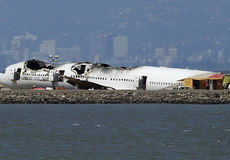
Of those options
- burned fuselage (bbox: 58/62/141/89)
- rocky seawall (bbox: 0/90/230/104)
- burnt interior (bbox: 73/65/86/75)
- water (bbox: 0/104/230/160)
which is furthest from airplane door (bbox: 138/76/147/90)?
water (bbox: 0/104/230/160)

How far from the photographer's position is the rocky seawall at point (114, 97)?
12319cm

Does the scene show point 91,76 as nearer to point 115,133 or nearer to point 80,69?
point 80,69

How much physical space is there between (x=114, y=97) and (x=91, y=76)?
24.7 meters

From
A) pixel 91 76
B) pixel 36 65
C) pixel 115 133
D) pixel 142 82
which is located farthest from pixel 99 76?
pixel 115 133

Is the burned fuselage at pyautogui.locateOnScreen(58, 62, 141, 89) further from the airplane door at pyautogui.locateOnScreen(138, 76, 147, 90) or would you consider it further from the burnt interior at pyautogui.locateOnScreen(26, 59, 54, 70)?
the burnt interior at pyautogui.locateOnScreen(26, 59, 54, 70)

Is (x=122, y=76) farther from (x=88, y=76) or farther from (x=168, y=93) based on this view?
(x=168, y=93)

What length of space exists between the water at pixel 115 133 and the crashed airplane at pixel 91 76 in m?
25.5

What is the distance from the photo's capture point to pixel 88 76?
492 ft

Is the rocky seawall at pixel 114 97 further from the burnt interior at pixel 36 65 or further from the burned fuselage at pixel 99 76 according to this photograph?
the burnt interior at pixel 36 65

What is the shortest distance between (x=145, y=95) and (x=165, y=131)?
1650 inches

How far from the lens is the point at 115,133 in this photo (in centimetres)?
8081

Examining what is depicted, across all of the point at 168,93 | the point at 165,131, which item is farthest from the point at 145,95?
the point at 165,131

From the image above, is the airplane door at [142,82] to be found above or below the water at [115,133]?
above

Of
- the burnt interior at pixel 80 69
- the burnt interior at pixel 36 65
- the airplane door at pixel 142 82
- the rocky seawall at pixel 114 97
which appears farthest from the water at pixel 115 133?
the burnt interior at pixel 36 65
